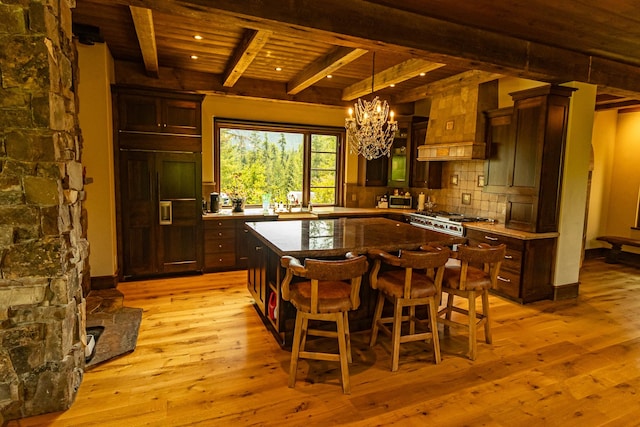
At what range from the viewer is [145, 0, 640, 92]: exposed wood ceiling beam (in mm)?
2592

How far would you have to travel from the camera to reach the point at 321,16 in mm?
2771

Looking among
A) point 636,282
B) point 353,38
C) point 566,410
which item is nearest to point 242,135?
point 353,38

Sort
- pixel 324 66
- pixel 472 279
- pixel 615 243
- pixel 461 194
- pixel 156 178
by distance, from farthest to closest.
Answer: pixel 615 243 → pixel 461 194 → pixel 156 178 → pixel 324 66 → pixel 472 279

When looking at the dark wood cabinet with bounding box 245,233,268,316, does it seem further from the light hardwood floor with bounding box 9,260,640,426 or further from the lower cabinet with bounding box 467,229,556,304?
the lower cabinet with bounding box 467,229,556,304

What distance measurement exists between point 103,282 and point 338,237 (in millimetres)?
3162

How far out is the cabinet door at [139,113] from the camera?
4.71 metres

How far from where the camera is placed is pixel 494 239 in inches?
183

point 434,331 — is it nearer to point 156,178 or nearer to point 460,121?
point 460,121

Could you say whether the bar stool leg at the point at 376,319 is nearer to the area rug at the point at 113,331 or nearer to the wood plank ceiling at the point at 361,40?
the area rug at the point at 113,331

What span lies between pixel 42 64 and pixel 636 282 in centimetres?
725

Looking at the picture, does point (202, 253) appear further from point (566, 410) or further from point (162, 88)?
point (566, 410)

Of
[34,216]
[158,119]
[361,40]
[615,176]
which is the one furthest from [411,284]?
[615,176]

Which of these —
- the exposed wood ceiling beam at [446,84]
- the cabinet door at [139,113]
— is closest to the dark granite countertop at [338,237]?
the cabinet door at [139,113]

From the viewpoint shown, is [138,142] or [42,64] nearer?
[42,64]
